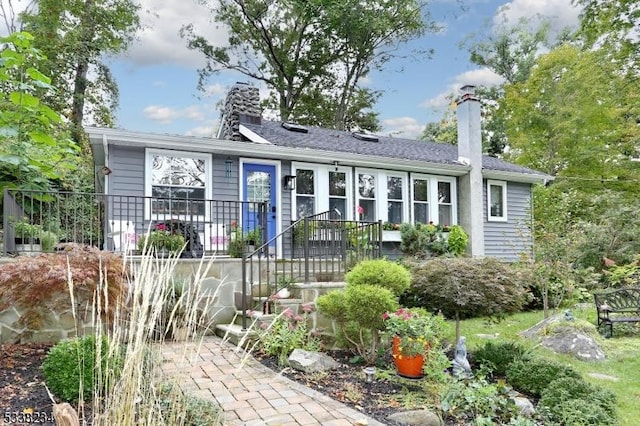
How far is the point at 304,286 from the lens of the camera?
571cm

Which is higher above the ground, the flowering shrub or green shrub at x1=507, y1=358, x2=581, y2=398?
the flowering shrub

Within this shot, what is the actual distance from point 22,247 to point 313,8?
16704 millimetres

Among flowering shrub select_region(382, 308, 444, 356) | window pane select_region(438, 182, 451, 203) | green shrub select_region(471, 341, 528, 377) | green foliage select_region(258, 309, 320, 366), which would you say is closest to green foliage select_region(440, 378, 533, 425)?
flowering shrub select_region(382, 308, 444, 356)

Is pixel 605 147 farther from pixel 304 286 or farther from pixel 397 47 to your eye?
pixel 304 286

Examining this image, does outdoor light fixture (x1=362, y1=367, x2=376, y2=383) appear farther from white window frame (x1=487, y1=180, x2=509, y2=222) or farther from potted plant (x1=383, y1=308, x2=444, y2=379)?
white window frame (x1=487, y1=180, x2=509, y2=222)

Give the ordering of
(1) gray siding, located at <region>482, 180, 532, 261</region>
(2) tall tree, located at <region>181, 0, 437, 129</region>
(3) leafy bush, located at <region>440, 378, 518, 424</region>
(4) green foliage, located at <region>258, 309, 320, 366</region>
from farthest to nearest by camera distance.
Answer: (2) tall tree, located at <region>181, 0, 437, 129</region>, (1) gray siding, located at <region>482, 180, 532, 261</region>, (4) green foliage, located at <region>258, 309, 320, 366</region>, (3) leafy bush, located at <region>440, 378, 518, 424</region>

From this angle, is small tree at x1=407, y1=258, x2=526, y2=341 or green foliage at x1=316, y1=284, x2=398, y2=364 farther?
small tree at x1=407, y1=258, x2=526, y2=341

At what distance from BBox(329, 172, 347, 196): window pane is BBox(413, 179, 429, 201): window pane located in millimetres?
2090

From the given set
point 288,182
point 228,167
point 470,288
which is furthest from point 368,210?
point 470,288

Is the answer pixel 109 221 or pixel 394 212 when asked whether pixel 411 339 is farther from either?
pixel 394 212

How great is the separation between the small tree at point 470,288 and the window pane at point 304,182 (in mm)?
4865

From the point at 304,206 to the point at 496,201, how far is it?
19.9 ft

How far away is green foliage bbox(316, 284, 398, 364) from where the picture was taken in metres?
4.30

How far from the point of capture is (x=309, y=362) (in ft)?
13.8
